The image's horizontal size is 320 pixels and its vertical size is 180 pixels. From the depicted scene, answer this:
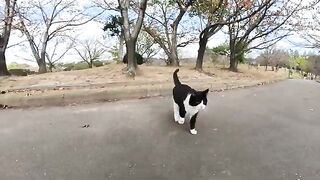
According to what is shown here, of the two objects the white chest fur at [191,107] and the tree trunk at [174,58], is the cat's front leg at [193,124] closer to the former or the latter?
the white chest fur at [191,107]

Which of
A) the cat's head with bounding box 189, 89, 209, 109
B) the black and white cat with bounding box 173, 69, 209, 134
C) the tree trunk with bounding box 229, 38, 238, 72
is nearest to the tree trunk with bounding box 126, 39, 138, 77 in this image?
the black and white cat with bounding box 173, 69, 209, 134

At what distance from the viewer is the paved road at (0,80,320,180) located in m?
4.56

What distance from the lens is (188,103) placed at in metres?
5.73

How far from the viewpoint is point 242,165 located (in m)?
4.80

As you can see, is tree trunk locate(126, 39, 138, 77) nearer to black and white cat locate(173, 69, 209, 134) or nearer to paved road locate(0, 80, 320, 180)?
paved road locate(0, 80, 320, 180)

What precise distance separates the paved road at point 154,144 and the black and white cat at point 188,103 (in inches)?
7.4

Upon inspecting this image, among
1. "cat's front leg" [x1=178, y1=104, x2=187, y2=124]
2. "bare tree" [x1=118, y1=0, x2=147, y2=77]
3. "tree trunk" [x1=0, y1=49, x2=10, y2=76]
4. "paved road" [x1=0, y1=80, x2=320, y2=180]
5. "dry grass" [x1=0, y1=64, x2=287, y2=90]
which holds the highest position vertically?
"bare tree" [x1=118, y1=0, x2=147, y2=77]

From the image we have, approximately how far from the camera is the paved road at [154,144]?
4557 millimetres

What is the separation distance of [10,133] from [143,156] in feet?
7.32

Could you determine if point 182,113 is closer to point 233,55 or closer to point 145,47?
point 233,55

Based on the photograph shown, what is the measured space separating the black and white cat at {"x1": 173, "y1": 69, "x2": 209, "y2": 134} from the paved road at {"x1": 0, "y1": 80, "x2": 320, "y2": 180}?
0.19 m

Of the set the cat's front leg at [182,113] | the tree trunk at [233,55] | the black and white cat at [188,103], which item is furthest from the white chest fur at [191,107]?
the tree trunk at [233,55]

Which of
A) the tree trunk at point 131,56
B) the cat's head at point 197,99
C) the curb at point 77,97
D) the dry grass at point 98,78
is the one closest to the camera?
the cat's head at point 197,99

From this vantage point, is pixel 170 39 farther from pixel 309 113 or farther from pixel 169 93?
pixel 309 113
